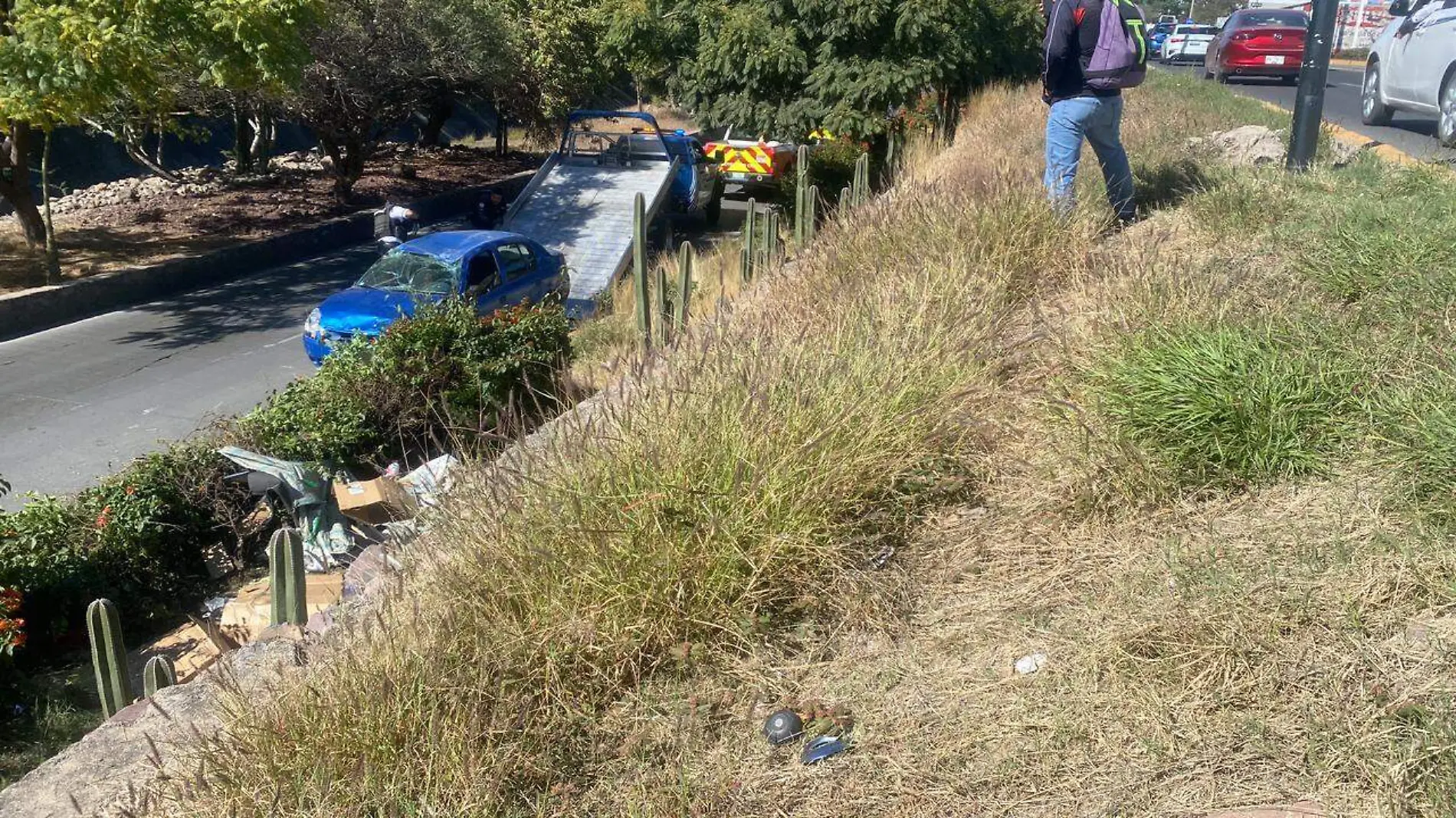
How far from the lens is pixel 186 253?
16.8 metres

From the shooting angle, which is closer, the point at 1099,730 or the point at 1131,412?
the point at 1099,730

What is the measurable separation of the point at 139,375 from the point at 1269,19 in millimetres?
23408

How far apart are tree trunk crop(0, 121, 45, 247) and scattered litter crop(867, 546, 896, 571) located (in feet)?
47.3

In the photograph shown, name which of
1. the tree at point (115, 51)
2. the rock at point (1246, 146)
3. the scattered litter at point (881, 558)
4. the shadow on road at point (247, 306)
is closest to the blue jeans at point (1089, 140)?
the rock at point (1246, 146)

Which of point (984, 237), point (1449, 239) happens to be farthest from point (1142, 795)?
point (984, 237)

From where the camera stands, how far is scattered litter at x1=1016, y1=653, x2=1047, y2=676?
329cm

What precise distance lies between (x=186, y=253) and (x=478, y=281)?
681 centimetres

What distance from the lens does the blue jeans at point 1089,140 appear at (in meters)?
7.32

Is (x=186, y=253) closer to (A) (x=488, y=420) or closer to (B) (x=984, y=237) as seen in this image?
(A) (x=488, y=420)

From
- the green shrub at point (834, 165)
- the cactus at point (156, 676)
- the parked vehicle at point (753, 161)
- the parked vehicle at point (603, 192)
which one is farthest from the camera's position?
the parked vehicle at point (753, 161)

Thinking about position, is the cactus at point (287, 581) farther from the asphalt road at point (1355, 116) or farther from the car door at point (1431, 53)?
the car door at point (1431, 53)

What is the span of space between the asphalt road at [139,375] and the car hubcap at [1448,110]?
1184cm

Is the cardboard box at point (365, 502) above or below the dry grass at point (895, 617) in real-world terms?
below

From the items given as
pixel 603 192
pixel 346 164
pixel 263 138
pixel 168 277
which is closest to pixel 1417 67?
pixel 603 192
